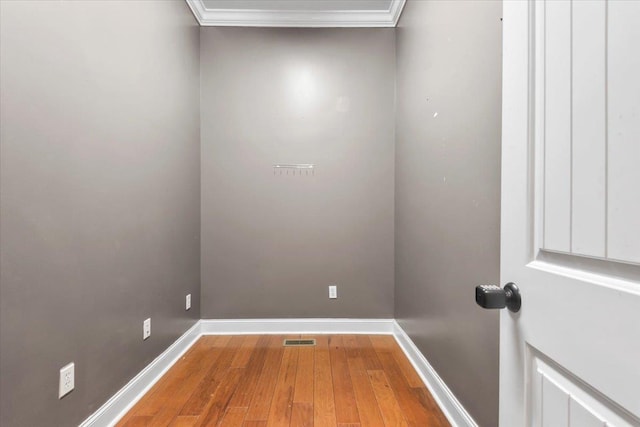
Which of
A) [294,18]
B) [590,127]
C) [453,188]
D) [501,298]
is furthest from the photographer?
[294,18]

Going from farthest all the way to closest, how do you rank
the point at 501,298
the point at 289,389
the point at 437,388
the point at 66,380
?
1. the point at 289,389
2. the point at 437,388
3. the point at 66,380
4. the point at 501,298

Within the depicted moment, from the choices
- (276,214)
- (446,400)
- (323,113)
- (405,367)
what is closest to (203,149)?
(276,214)

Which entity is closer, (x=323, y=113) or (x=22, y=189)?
(x=22, y=189)

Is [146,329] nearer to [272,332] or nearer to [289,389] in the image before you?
[289,389]

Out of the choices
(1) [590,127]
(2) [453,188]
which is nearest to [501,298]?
(1) [590,127]

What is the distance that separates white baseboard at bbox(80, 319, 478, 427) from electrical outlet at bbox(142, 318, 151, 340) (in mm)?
196

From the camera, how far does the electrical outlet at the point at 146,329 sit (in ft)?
6.23

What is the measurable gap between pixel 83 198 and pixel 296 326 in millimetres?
1939

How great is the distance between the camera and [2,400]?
41.3 inches

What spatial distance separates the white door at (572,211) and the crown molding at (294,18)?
2.36 metres

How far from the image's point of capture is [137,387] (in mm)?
1820

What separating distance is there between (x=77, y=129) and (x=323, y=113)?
186cm

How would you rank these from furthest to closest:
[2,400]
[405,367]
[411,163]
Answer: [411,163] < [405,367] < [2,400]

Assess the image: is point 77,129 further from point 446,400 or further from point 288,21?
point 446,400
